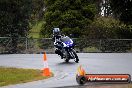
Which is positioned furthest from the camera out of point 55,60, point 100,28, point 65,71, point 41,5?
point 41,5

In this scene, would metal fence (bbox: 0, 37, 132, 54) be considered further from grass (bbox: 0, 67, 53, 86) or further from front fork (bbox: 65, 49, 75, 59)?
grass (bbox: 0, 67, 53, 86)

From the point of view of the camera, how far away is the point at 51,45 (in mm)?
33688

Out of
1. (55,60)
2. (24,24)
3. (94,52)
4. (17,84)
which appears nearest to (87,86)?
(17,84)

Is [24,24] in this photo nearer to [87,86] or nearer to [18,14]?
[18,14]

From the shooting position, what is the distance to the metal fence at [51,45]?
33.1 meters

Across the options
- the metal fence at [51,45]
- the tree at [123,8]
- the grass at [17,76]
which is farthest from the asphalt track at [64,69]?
the tree at [123,8]

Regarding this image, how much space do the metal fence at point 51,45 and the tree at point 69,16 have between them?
563cm

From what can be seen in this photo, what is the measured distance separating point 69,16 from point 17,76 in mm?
22340

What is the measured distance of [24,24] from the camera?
3894 cm

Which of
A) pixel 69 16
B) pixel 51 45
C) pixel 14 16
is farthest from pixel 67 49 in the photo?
pixel 69 16

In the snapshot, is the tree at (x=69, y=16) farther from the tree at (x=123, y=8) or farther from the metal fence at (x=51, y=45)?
the metal fence at (x=51, y=45)

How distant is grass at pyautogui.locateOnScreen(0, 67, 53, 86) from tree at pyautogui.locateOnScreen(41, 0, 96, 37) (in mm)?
19331

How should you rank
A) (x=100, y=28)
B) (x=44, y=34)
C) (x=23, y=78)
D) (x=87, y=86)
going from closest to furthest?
(x=87, y=86) → (x=23, y=78) → (x=100, y=28) → (x=44, y=34)

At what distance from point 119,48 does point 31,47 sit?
20.2ft
